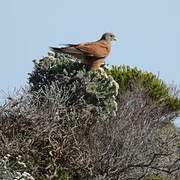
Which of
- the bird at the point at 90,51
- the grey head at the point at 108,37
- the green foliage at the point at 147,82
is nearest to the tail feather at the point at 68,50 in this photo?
the bird at the point at 90,51

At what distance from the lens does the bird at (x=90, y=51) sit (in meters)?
15.6

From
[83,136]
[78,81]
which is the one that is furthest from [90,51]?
[83,136]

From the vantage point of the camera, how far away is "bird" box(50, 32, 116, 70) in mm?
15609

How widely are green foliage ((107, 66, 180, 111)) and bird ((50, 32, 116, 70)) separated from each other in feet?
18.9

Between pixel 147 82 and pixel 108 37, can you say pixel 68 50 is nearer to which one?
pixel 108 37

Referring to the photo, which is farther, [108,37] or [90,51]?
[108,37]

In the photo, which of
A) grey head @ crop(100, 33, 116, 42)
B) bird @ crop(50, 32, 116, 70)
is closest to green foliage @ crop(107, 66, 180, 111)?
grey head @ crop(100, 33, 116, 42)

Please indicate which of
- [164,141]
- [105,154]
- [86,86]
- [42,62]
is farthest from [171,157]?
[42,62]

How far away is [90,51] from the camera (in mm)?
15977

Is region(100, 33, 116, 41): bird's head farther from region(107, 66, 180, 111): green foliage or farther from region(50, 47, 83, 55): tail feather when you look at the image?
region(107, 66, 180, 111): green foliage

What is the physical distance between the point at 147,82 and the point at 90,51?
7.55m

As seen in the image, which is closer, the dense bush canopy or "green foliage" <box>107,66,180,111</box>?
the dense bush canopy

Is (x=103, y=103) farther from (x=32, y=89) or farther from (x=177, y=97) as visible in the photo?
(x=177, y=97)

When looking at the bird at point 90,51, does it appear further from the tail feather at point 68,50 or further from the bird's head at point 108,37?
the bird's head at point 108,37
